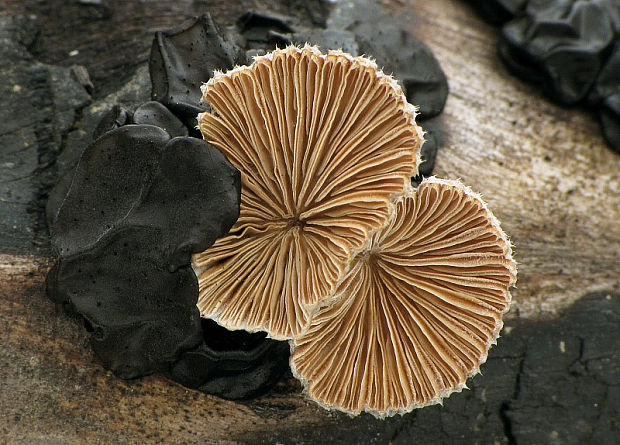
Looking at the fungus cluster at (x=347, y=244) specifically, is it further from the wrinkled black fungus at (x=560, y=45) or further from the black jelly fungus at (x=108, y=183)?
the wrinkled black fungus at (x=560, y=45)

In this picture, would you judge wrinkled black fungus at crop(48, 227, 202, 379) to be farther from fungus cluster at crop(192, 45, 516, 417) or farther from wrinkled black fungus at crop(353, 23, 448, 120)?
wrinkled black fungus at crop(353, 23, 448, 120)

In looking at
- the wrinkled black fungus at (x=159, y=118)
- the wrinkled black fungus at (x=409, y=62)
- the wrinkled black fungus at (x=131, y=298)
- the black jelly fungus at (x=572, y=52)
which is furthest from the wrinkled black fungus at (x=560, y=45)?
the wrinkled black fungus at (x=131, y=298)

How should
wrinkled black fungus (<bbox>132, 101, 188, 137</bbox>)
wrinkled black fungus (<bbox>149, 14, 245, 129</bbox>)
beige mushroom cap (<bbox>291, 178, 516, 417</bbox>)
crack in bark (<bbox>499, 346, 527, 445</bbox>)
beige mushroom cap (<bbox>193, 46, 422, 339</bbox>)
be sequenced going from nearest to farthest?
beige mushroom cap (<bbox>193, 46, 422, 339</bbox>)
beige mushroom cap (<bbox>291, 178, 516, 417</bbox>)
wrinkled black fungus (<bbox>132, 101, 188, 137</bbox>)
wrinkled black fungus (<bbox>149, 14, 245, 129</bbox>)
crack in bark (<bbox>499, 346, 527, 445</bbox>)

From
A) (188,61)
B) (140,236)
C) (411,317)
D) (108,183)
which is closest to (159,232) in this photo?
(140,236)

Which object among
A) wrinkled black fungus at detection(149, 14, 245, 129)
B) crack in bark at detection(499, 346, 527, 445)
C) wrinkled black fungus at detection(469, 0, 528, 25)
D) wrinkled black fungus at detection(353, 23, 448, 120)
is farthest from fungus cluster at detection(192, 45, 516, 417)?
wrinkled black fungus at detection(469, 0, 528, 25)

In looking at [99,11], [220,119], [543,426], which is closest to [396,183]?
[220,119]

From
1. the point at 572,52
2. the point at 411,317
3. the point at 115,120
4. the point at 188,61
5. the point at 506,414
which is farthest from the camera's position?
the point at 572,52

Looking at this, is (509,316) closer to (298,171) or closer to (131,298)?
(298,171)
